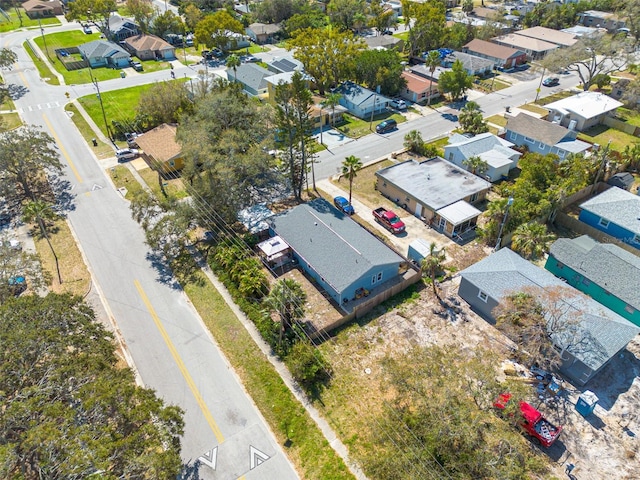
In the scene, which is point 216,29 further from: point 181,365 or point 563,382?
point 563,382

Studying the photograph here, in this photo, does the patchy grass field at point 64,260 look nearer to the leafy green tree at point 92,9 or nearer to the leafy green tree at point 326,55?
the leafy green tree at point 326,55

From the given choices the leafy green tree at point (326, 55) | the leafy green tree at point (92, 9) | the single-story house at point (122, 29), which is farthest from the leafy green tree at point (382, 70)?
the leafy green tree at point (92, 9)

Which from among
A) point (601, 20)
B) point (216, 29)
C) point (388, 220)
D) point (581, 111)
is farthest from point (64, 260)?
point (601, 20)

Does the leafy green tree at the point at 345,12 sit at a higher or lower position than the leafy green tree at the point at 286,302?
higher

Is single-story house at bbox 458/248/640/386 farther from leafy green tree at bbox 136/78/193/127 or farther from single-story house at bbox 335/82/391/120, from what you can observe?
leafy green tree at bbox 136/78/193/127

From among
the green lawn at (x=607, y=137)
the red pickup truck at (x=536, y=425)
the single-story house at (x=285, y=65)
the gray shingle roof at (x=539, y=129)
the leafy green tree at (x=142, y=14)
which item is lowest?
the red pickup truck at (x=536, y=425)

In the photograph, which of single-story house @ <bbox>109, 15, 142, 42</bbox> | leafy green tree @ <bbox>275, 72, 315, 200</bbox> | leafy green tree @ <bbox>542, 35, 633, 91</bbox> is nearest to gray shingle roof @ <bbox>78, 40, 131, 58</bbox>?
single-story house @ <bbox>109, 15, 142, 42</bbox>
